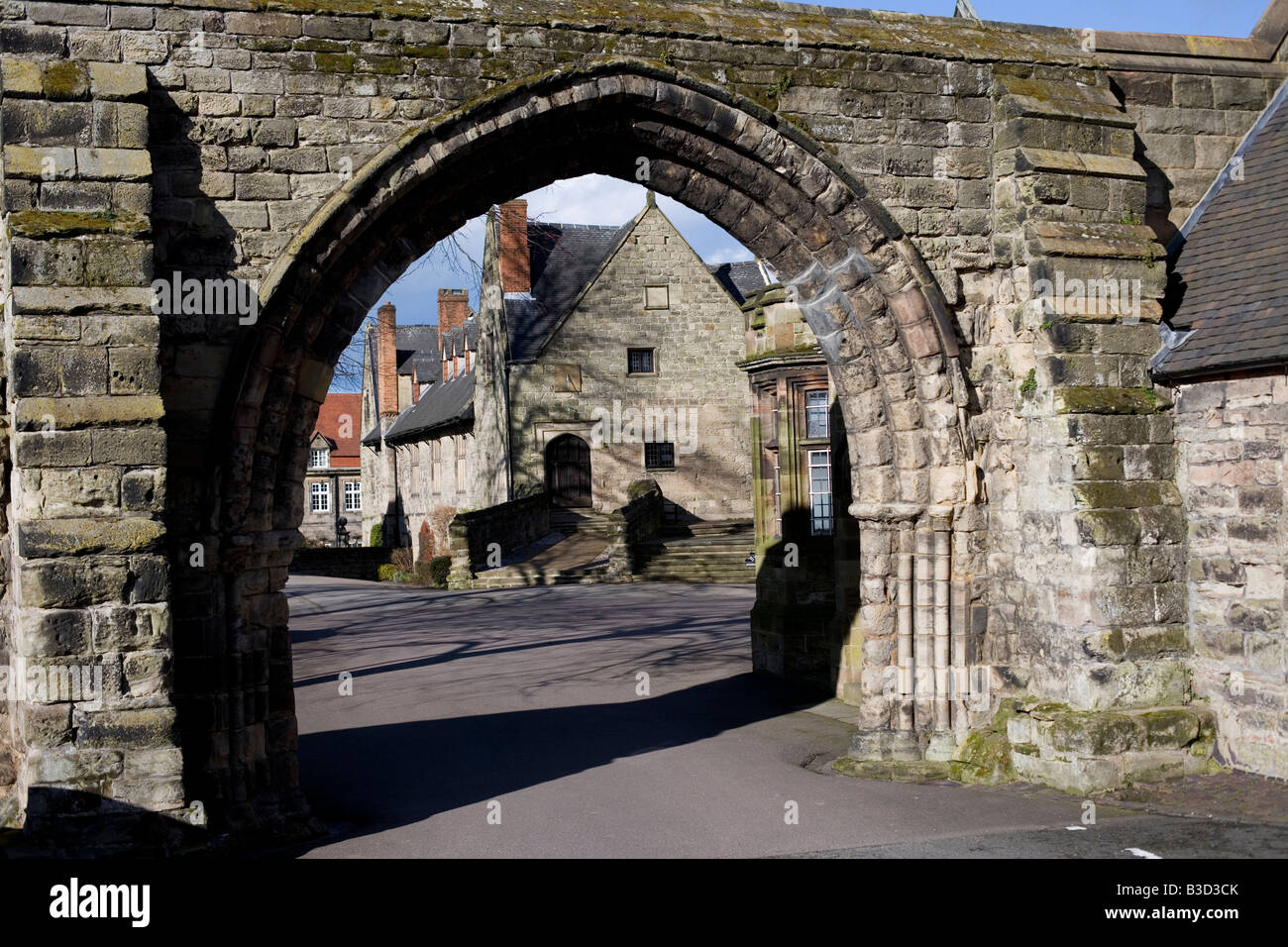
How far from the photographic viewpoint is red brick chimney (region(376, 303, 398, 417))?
4312cm

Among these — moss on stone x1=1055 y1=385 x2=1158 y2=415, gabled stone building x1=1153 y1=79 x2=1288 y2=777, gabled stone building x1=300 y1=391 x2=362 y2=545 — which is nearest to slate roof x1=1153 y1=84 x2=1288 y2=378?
gabled stone building x1=1153 y1=79 x2=1288 y2=777

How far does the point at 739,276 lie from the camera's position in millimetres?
32281

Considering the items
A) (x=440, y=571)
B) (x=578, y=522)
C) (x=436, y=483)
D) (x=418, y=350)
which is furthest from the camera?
(x=418, y=350)

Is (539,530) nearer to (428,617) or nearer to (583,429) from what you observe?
(583,429)

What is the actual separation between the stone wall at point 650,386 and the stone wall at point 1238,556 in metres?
21.0

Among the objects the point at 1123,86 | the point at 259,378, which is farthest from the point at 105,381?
the point at 1123,86

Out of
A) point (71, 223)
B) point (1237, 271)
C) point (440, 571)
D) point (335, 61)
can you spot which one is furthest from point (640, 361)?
point (71, 223)

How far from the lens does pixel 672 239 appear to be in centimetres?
2892

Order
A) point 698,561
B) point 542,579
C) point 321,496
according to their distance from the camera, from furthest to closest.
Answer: point 321,496 → point 698,561 → point 542,579

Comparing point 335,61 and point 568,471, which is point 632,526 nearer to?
point 568,471

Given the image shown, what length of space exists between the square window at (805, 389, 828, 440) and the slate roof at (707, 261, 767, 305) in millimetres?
18775

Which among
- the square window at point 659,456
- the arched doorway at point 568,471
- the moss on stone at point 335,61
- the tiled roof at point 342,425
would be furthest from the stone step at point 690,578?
the tiled roof at point 342,425

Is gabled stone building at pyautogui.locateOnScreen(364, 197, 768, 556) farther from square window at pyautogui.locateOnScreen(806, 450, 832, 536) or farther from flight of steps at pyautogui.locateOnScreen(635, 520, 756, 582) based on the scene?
square window at pyautogui.locateOnScreen(806, 450, 832, 536)

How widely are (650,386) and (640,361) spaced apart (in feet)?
2.19
